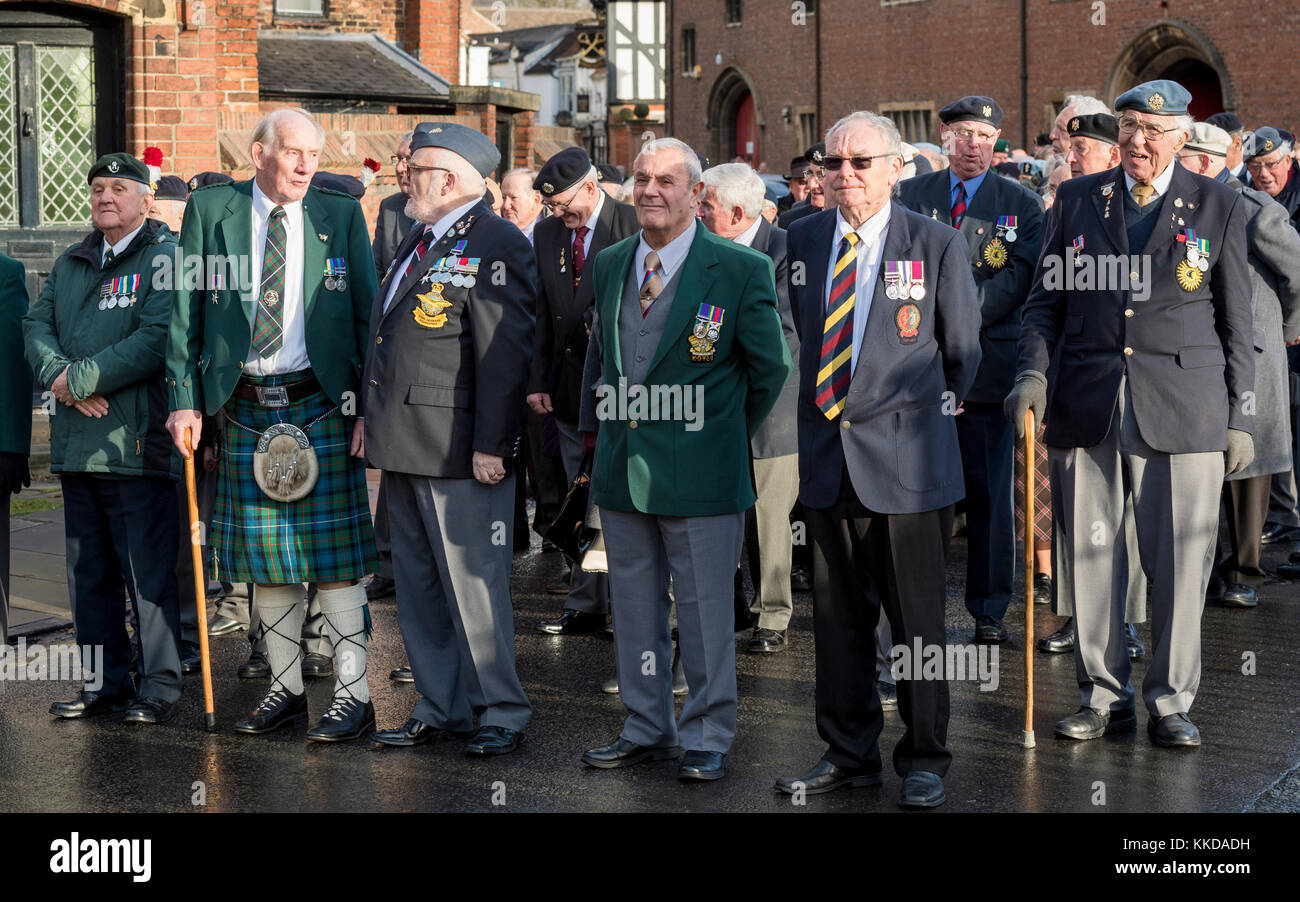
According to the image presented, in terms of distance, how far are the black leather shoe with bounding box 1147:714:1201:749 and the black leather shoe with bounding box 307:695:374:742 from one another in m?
2.99

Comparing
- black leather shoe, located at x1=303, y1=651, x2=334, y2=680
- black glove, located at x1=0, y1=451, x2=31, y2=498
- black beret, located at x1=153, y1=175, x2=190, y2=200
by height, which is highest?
black beret, located at x1=153, y1=175, x2=190, y2=200

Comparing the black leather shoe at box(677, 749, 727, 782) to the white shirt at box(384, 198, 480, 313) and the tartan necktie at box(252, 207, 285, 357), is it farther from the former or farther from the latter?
the tartan necktie at box(252, 207, 285, 357)

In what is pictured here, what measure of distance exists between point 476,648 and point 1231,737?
2.87 metres

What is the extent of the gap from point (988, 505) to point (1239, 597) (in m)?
1.62

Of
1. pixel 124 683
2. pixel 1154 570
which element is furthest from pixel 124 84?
pixel 1154 570

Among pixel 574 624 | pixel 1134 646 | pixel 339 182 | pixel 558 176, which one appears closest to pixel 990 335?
pixel 1134 646

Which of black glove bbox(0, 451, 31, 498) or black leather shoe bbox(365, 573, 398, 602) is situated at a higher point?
black glove bbox(0, 451, 31, 498)

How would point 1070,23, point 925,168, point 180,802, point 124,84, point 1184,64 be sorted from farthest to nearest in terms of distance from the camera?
point 1070,23 → point 1184,64 → point 124,84 → point 925,168 → point 180,802

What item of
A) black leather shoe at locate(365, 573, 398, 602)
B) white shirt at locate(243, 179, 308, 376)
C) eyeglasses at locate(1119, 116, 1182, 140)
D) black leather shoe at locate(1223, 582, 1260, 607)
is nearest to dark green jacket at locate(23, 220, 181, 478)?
white shirt at locate(243, 179, 308, 376)

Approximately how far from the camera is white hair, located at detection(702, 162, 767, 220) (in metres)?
7.21

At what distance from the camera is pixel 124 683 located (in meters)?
7.14

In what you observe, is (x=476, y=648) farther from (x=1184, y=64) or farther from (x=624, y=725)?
(x=1184, y=64)

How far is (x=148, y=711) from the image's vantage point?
22.5ft

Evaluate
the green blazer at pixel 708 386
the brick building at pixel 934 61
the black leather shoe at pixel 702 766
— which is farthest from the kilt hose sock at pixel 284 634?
the brick building at pixel 934 61
